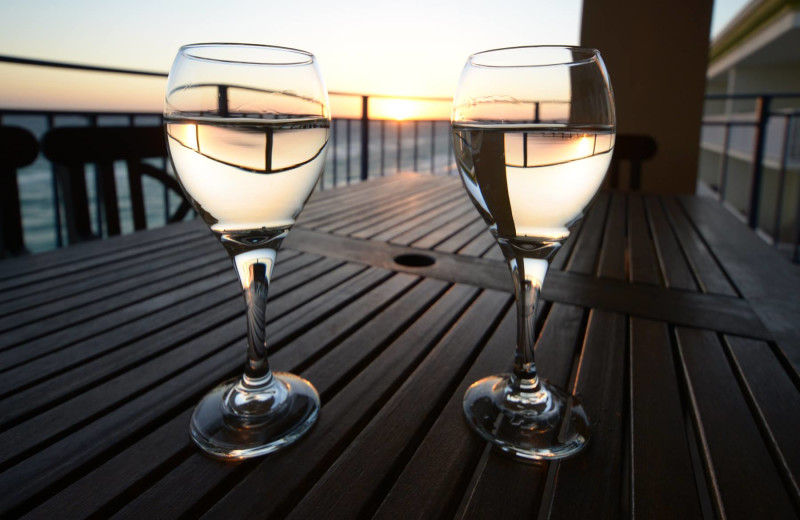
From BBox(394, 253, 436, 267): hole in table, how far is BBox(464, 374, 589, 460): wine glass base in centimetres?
45

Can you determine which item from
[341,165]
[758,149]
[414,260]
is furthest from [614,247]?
[341,165]

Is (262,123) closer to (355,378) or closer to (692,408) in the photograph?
(355,378)

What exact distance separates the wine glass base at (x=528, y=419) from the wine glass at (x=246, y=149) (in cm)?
15

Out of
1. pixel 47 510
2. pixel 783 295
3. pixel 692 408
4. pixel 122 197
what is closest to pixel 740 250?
pixel 783 295

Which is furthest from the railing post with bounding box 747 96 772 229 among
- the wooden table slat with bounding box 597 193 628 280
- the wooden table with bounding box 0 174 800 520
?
the wooden table with bounding box 0 174 800 520

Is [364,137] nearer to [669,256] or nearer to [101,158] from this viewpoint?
[101,158]

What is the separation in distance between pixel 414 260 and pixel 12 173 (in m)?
0.99

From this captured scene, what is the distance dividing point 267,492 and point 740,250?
1082 mm

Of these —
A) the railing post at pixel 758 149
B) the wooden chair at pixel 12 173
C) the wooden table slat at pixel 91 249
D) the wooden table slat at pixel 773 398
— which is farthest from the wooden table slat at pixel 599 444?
the railing post at pixel 758 149

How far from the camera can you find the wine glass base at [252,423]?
1.24 feet

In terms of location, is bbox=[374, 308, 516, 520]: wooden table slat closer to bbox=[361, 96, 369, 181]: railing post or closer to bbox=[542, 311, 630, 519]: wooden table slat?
bbox=[542, 311, 630, 519]: wooden table slat

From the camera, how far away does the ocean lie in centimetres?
487

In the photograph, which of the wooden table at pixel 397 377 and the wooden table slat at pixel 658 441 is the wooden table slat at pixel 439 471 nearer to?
the wooden table at pixel 397 377

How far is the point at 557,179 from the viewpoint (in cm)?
38
